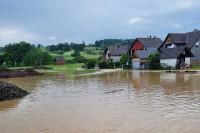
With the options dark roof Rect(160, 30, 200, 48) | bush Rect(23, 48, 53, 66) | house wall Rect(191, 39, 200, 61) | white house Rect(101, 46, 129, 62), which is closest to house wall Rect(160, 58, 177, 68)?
house wall Rect(191, 39, 200, 61)

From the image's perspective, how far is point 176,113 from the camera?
10.3 m

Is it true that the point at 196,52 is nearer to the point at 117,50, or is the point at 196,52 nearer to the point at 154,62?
the point at 154,62

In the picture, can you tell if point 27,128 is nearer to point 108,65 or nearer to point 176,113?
point 176,113

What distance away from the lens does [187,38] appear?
5250cm

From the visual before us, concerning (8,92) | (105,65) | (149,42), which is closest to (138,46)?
(149,42)

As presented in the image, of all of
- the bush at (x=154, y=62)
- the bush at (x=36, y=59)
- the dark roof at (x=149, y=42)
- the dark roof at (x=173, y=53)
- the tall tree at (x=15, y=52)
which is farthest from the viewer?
the tall tree at (x=15, y=52)

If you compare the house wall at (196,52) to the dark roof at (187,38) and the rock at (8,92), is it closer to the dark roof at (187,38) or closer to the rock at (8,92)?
the dark roof at (187,38)

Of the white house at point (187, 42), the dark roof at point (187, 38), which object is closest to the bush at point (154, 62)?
the white house at point (187, 42)

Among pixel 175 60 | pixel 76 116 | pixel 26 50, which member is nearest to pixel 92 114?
pixel 76 116

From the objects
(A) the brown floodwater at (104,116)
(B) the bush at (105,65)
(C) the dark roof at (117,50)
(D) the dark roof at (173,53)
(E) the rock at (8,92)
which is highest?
(C) the dark roof at (117,50)

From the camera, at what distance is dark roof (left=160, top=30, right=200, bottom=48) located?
49.3 meters

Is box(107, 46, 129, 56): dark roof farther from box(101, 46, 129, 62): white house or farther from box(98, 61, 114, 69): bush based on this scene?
box(98, 61, 114, 69): bush

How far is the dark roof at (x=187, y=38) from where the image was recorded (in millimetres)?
49331

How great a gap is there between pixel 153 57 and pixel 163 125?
39.9 m
